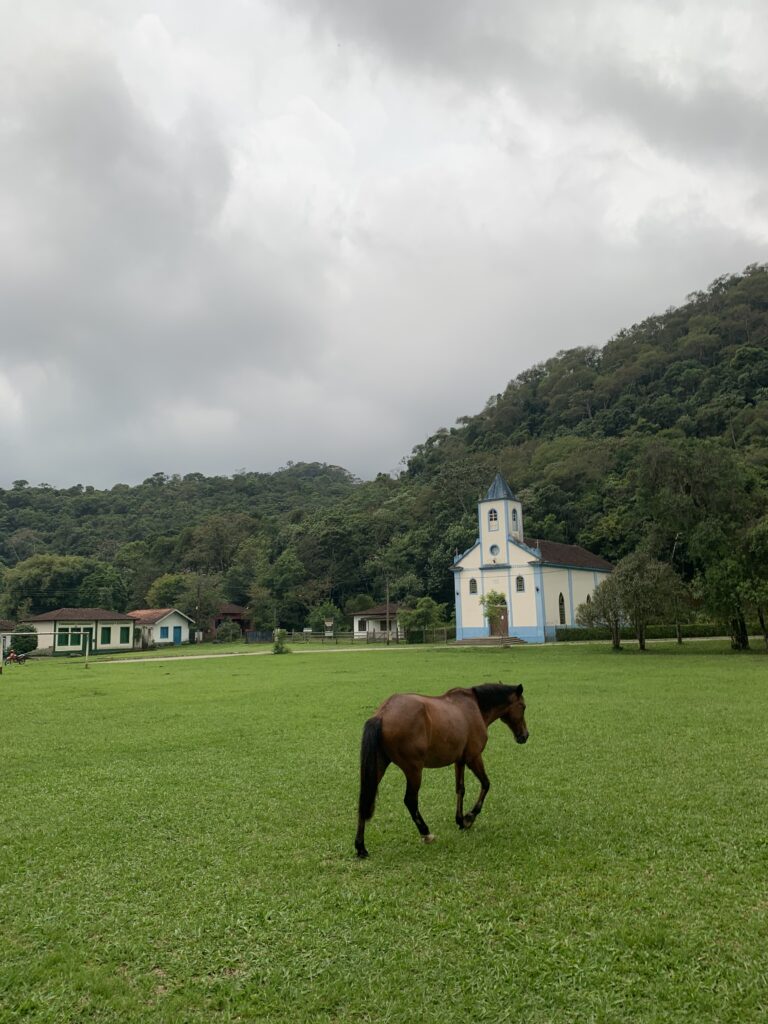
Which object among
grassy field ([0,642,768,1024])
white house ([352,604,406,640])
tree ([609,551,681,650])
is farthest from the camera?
white house ([352,604,406,640])

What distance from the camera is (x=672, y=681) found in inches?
739

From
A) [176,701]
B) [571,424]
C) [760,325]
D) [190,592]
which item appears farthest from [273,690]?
[760,325]

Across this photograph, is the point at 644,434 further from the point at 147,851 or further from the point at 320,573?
the point at 147,851

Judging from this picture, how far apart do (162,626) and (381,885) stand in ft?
195

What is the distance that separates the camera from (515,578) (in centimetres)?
4944

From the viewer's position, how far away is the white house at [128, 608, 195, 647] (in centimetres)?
5800

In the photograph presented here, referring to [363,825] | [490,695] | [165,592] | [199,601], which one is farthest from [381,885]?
[165,592]

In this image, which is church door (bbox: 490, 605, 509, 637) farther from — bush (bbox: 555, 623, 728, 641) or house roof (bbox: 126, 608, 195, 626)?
house roof (bbox: 126, 608, 195, 626)

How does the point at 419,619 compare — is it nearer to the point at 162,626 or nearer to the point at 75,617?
the point at 162,626

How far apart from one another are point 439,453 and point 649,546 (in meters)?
59.3

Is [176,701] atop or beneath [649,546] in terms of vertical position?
beneath

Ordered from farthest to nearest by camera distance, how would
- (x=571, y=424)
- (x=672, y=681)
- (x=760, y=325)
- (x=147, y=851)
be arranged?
(x=571, y=424), (x=760, y=325), (x=672, y=681), (x=147, y=851)

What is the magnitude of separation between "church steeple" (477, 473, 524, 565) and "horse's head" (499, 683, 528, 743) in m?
43.6

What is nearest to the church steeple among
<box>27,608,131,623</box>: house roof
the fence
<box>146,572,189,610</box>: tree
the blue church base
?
the blue church base
